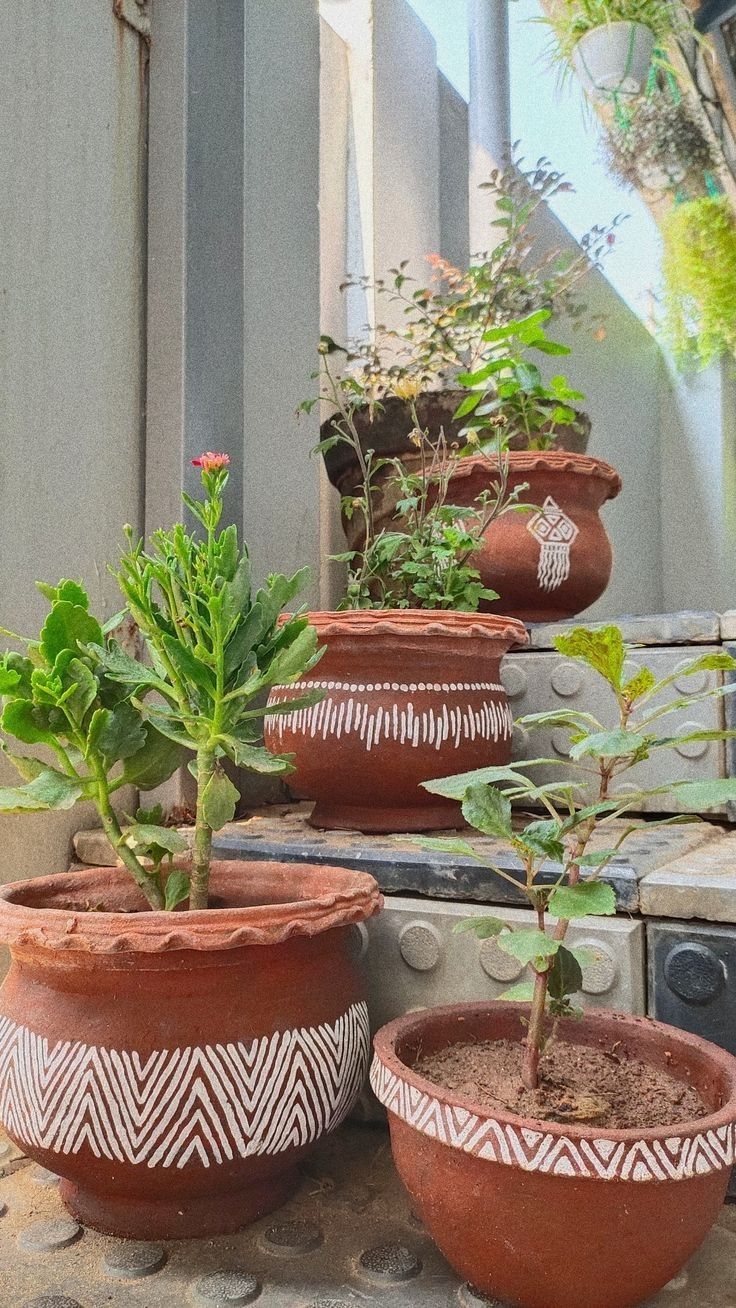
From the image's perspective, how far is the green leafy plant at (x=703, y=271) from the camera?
389 cm

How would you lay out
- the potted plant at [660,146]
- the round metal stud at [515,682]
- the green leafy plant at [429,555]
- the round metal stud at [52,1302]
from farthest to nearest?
the potted plant at [660,146]
the round metal stud at [515,682]
the green leafy plant at [429,555]
the round metal stud at [52,1302]

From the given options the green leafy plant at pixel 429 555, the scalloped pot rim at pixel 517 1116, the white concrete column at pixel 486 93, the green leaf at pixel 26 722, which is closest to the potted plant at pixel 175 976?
the green leaf at pixel 26 722

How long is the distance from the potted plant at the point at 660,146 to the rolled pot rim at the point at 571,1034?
3.32 meters

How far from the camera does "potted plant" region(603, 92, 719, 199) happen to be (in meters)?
3.23

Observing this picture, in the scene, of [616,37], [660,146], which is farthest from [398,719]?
[660,146]

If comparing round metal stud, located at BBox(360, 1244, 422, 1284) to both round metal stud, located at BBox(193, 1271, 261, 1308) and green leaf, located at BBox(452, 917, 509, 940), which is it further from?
green leaf, located at BBox(452, 917, 509, 940)

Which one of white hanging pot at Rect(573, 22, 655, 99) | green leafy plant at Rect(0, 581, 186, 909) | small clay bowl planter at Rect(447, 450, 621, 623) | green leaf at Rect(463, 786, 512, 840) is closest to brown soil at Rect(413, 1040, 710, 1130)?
green leaf at Rect(463, 786, 512, 840)

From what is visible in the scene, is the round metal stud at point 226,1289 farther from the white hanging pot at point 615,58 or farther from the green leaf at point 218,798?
the white hanging pot at point 615,58

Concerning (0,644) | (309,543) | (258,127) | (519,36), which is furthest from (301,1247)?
(519,36)

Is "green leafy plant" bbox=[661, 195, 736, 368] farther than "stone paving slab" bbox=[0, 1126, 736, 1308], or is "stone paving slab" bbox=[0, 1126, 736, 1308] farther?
"green leafy plant" bbox=[661, 195, 736, 368]

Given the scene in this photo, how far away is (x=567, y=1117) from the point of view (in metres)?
0.71

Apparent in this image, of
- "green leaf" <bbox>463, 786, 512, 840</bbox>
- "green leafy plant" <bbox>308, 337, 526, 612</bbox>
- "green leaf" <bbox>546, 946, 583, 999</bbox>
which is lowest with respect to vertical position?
"green leaf" <bbox>546, 946, 583, 999</bbox>

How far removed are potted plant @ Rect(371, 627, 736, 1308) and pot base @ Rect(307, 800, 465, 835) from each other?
0.48 meters

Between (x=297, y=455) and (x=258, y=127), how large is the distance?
2.24 ft
